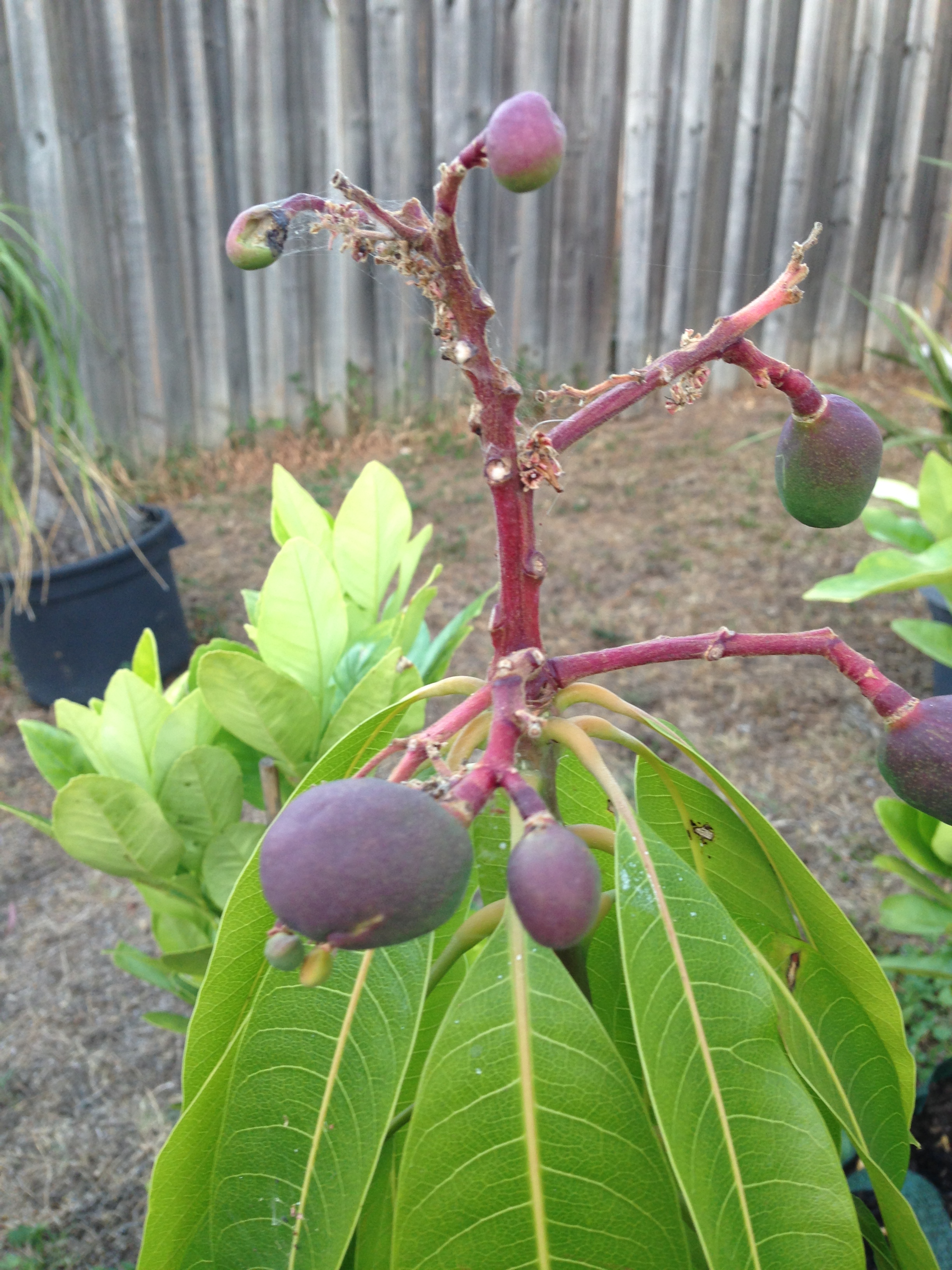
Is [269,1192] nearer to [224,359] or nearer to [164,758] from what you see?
[164,758]

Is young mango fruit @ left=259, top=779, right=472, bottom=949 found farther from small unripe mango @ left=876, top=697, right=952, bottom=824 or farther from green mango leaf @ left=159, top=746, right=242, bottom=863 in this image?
green mango leaf @ left=159, top=746, right=242, bottom=863

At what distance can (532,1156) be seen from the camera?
549 mm

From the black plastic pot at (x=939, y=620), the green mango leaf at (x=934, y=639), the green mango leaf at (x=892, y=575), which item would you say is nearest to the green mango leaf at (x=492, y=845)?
the green mango leaf at (x=892, y=575)

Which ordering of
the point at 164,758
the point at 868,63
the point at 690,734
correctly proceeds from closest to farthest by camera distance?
the point at 164,758 < the point at 690,734 < the point at 868,63

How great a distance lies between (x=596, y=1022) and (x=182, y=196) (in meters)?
4.03

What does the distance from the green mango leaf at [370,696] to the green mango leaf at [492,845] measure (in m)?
0.17

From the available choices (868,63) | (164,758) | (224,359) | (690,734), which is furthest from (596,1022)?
(868,63)

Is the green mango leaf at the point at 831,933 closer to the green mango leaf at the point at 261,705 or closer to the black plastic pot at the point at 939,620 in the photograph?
the green mango leaf at the point at 261,705

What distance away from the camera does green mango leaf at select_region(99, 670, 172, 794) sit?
3.39 ft

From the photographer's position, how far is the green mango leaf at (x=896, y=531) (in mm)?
2027

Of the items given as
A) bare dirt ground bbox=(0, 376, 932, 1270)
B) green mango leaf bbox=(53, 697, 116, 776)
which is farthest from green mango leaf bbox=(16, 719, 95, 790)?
bare dirt ground bbox=(0, 376, 932, 1270)

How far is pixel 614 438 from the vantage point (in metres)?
4.58

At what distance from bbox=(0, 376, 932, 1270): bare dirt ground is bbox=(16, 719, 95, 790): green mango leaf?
2.12 ft

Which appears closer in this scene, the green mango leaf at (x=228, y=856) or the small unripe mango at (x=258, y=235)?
the small unripe mango at (x=258, y=235)
